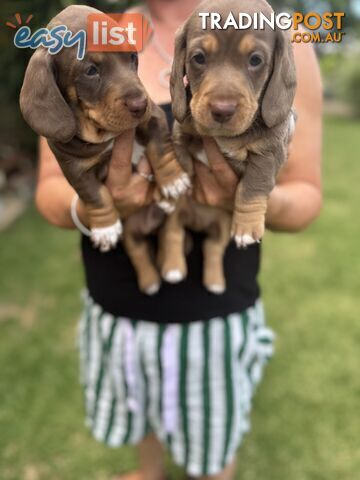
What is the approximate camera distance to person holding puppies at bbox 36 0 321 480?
1582 millimetres

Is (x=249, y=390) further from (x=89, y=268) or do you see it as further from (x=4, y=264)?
(x=4, y=264)

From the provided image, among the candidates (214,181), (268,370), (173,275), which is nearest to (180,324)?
(173,275)

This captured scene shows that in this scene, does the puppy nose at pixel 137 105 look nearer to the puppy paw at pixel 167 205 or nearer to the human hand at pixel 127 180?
the human hand at pixel 127 180

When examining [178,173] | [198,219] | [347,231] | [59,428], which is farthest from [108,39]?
[347,231]

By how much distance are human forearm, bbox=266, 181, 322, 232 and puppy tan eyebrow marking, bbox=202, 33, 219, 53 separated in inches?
20.0

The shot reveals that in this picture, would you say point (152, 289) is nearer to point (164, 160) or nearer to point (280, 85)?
point (164, 160)

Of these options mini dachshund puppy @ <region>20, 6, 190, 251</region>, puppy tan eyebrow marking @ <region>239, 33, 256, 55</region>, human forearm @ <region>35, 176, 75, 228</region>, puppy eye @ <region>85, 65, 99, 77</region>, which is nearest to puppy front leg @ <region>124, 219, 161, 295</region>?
human forearm @ <region>35, 176, 75, 228</region>

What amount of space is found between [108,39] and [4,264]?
3793 millimetres

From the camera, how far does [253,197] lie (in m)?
1.17

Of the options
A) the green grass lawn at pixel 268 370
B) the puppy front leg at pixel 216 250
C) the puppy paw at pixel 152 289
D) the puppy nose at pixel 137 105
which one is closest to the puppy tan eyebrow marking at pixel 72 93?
the puppy nose at pixel 137 105

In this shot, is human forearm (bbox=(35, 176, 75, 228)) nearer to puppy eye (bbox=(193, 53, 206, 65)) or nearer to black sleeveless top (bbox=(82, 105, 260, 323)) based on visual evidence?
black sleeveless top (bbox=(82, 105, 260, 323))

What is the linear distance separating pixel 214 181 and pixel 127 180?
0.66ft

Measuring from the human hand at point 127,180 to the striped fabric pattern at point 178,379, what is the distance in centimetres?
50

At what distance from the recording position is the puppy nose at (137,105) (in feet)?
3.44
